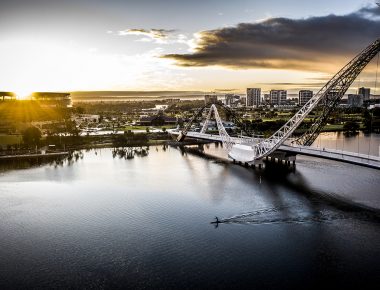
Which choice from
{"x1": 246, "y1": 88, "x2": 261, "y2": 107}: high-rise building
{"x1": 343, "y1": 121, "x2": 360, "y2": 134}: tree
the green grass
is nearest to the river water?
the green grass

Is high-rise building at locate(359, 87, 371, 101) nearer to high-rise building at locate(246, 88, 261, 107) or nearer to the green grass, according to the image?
high-rise building at locate(246, 88, 261, 107)

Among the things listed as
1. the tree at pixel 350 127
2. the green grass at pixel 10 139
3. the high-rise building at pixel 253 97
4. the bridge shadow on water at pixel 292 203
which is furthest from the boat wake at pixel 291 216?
the high-rise building at pixel 253 97

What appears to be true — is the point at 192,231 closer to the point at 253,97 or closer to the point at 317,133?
the point at 317,133

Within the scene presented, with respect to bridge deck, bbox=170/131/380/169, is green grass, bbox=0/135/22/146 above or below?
below

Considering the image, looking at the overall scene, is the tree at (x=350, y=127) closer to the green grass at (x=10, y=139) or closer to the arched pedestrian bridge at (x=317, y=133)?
the arched pedestrian bridge at (x=317, y=133)

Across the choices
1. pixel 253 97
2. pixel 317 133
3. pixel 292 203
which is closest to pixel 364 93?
pixel 253 97

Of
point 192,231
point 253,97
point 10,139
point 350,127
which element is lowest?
point 192,231
